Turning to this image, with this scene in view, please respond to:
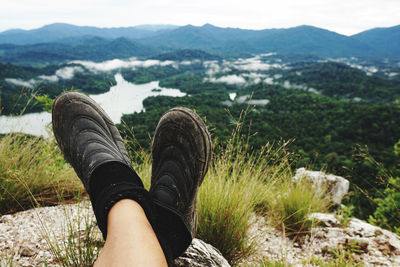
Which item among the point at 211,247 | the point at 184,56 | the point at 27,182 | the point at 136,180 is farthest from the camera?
the point at 184,56

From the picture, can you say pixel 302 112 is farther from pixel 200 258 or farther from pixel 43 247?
pixel 43 247

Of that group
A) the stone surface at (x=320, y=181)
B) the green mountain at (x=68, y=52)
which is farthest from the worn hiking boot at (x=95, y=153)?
the green mountain at (x=68, y=52)

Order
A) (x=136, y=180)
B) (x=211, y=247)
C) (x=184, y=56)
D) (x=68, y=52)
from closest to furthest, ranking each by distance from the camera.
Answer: (x=136, y=180), (x=211, y=247), (x=184, y=56), (x=68, y=52)

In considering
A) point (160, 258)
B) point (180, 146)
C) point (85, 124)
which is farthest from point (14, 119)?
point (160, 258)

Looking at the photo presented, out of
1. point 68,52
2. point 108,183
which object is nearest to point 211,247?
point 108,183

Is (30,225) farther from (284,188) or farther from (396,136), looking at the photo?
(396,136)

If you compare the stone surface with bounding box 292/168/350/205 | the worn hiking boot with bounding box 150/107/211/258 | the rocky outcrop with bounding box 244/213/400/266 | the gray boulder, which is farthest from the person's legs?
the stone surface with bounding box 292/168/350/205
